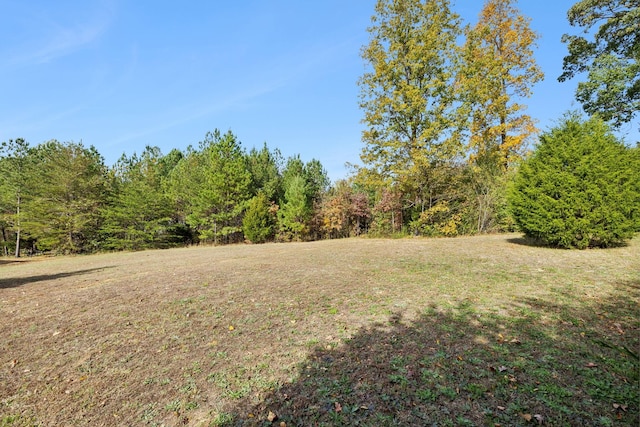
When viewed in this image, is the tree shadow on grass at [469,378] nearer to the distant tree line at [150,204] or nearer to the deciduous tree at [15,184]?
the distant tree line at [150,204]

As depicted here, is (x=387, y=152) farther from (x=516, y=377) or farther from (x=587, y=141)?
(x=516, y=377)

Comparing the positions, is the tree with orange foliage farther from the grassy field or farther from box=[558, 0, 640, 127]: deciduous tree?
the grassy field

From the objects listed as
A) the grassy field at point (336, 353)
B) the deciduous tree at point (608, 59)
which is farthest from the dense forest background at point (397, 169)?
the grassy field at point (336, 353)

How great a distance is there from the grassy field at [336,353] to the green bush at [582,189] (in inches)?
88.8

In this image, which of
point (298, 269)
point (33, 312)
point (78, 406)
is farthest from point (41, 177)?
point (78, 406)

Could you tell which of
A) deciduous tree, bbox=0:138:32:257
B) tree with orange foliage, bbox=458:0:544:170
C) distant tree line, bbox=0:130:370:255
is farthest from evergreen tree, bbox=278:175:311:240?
deciduous tree, bbox=0:138:32:257

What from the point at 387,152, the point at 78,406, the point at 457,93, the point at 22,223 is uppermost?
the point at 457,93

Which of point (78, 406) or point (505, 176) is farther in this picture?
point (505, 176)

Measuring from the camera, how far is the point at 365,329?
3.67 meters

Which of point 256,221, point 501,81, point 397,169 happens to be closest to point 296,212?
point 256,221

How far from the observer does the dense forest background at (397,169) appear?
1505 centimetres

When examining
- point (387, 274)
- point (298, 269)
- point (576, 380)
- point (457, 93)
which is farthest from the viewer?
point (457, 93)

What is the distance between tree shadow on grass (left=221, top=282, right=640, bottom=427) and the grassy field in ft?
0.04

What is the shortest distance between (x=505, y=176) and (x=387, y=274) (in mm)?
12635
